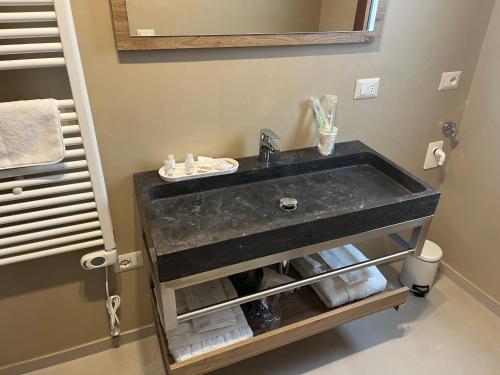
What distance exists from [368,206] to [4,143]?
1087mm

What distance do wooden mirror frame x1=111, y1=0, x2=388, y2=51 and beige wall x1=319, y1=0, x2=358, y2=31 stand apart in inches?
0.9

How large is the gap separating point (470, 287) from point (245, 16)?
183cm

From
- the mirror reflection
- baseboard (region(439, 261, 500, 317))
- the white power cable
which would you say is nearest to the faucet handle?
the mirror reflection

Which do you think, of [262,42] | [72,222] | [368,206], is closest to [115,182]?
[72,222]

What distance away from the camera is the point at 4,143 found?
0.98 metres

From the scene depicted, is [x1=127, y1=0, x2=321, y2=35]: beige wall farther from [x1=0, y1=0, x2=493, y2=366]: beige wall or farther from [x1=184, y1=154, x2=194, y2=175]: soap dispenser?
[x1=184, y1=154, x2=194, y2=175]: soap dispenser

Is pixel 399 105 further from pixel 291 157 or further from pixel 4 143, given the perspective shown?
pixel 4 143

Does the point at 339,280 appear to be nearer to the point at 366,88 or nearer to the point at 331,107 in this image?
the point at 331,107

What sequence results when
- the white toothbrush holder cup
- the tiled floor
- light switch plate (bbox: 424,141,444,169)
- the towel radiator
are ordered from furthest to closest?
1. light switch plate (bbox: 424,141,444,169)
2. the tiled floor
3. the white toothbrush holder cup
4. the towel radiator

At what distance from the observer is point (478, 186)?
184cm

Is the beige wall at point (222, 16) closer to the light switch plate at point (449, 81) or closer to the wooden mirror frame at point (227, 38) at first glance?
the wooden mirror frame at point (227, 38)

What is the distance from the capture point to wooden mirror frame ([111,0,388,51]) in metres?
1.07

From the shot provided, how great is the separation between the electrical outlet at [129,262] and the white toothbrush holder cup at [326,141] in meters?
0.86

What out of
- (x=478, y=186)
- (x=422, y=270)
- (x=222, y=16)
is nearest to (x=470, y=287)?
(x=422, y=270)
